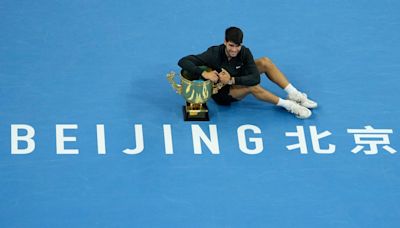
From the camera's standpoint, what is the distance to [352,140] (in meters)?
8.68

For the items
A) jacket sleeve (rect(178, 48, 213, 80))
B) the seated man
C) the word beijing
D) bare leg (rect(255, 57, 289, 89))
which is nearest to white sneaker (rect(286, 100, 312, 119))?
the seated man

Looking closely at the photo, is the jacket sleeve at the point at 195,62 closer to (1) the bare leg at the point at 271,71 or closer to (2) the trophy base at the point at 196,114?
(2) the trophy base at the point at 196,114

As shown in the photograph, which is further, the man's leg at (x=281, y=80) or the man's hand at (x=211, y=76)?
the man's leg at (x=281, y=80)

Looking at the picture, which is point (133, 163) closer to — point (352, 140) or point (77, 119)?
point (77, 119)

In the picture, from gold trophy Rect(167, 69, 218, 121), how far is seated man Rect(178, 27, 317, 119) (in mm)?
101

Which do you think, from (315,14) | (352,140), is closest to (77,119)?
(352,140)

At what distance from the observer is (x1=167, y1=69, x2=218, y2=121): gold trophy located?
8500 millimetres

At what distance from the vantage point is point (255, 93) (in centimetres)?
884

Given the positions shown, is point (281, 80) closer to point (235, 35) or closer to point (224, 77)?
point (224, 77)

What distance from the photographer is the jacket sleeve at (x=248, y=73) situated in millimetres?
8555

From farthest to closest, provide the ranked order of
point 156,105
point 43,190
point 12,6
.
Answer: point 12,6 → point 156,105 → point 43,190

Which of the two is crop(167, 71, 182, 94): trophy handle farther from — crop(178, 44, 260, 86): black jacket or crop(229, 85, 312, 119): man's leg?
crop(229, 85, 312, 119): man's leg

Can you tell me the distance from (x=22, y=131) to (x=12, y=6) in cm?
219

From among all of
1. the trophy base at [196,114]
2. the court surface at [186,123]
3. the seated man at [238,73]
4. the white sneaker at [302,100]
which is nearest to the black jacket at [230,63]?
the seated man at [238,73]
